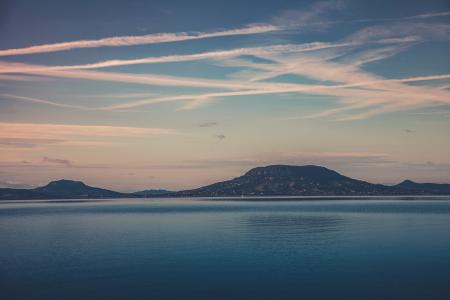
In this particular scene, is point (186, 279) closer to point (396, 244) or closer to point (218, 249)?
point (218, 249)

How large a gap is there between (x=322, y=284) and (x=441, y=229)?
7195 cm

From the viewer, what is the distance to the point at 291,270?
188 ft

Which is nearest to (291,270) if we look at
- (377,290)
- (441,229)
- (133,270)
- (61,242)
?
(377,290)

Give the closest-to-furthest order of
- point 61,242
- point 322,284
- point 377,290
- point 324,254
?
point 377,290 < point 322,284 < point 324,254 < point 61,242

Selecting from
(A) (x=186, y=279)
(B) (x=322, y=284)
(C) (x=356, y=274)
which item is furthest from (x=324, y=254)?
(A) (x=186, y=279)

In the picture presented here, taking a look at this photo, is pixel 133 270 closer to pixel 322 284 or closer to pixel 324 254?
pixel 322 284

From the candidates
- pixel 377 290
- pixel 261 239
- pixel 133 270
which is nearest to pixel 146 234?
pixel 261 239

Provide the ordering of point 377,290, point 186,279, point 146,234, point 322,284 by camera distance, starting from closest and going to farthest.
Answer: point 377,290, point 322,284, point 186,279, point 146,234

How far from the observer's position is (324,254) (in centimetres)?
6988

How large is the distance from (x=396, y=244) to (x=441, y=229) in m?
34.2

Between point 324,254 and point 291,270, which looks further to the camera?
point 324,254

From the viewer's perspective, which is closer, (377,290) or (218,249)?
(377,290)

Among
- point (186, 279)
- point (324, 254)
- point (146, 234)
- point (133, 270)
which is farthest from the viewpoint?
point (146, 234)

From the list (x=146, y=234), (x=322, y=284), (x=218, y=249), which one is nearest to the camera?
(x=322, y=284)
